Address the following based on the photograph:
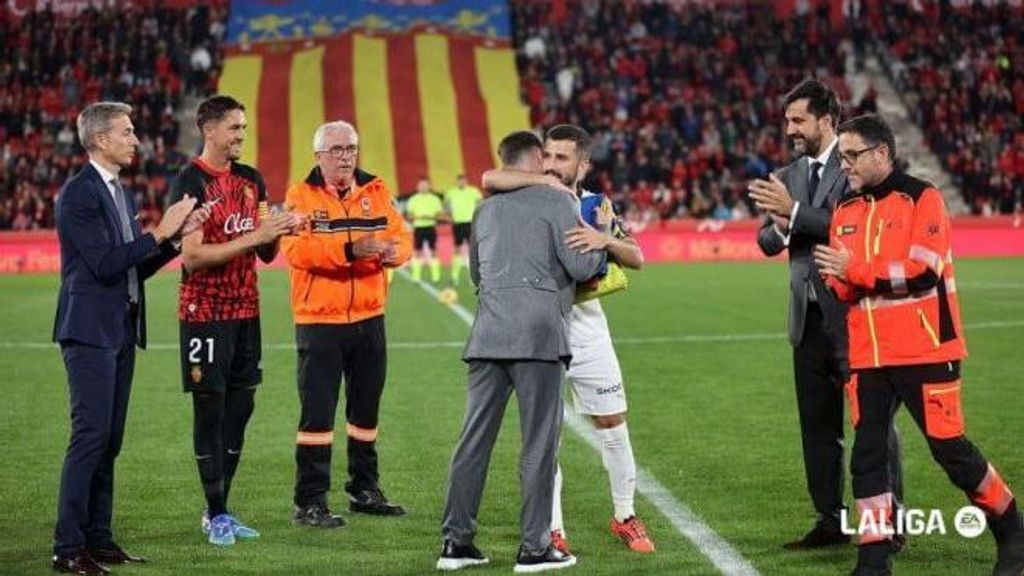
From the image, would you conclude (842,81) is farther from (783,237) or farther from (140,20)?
(783,237)

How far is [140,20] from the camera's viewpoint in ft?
147

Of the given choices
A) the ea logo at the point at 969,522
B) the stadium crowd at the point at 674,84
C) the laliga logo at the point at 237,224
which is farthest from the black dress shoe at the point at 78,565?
the stadium crowd at the point at 674,84

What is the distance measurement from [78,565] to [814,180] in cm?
401

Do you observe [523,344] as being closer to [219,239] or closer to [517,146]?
[517,146]

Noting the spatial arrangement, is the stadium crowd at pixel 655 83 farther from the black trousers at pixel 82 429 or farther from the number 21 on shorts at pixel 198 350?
the black trousers at pixel 82 429

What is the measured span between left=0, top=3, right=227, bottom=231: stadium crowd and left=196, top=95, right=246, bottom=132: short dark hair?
29511mm

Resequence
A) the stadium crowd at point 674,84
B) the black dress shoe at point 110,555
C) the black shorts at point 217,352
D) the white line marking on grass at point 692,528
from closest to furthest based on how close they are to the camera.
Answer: the white line marking on grass at point 692,528
the black dress shoe at point 110,555
the black shorts at point 217,352
the stadium crowd at point 674,84

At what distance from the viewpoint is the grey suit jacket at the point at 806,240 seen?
756cm

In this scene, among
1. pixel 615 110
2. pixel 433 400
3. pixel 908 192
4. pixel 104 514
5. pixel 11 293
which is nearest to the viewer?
pixel 908 192

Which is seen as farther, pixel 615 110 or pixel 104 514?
pixel 615 110

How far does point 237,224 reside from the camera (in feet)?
27.1

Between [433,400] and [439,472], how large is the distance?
336 cm

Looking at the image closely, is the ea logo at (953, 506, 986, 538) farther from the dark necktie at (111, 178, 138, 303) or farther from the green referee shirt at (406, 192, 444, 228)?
the green referee shirt at (406, 192, 444, 228)

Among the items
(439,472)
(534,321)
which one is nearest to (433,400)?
(439,472)
